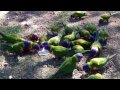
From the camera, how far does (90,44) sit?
386 centimetres

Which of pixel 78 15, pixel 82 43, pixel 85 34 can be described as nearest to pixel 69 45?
pixel 82 43

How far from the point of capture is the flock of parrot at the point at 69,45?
3.24 metres

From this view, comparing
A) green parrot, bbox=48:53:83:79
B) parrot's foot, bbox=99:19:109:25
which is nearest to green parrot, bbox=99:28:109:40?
parrot's foot, bbox=99:19:109:25

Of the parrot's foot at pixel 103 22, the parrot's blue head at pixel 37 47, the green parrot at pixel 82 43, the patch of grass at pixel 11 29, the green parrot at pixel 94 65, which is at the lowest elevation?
the green parrot at pixel 94 65

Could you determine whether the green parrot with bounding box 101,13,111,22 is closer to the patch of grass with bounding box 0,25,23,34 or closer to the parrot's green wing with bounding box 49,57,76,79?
the patch of grass with bounding box 0,25,23,34

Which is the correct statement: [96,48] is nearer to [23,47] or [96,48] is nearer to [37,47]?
[37,47]

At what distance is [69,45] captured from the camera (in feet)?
12.6

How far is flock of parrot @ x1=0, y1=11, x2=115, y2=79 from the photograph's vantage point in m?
3.24

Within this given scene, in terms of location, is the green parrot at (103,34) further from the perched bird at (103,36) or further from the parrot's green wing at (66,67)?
the parrot's green wing at (66,67)

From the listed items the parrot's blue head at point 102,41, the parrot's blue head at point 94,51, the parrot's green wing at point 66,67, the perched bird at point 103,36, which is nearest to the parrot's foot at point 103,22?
the perched bird at point 103,36
